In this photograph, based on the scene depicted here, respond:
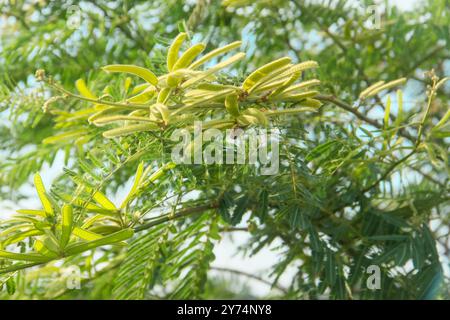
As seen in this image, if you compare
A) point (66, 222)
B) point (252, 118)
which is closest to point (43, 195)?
point (66, 222)

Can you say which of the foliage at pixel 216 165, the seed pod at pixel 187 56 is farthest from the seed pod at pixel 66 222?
the seed pod at pixel 187 56

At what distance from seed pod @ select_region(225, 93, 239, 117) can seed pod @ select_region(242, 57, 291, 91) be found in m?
0.01

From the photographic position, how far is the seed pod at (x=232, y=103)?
0.44 meters

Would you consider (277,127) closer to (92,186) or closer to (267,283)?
(92,186)

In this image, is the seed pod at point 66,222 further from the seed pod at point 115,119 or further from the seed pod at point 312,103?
the seed pod at point 312,103

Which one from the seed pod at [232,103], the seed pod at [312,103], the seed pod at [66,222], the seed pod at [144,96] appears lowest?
the seed pod at [66,222]

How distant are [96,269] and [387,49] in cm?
48

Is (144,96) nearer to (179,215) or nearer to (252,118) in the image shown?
(252,118)

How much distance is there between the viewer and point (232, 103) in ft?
1.46

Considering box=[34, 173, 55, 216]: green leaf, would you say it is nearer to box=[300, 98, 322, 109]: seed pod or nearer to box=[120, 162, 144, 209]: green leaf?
box=[120, 162, 144, 209]: green leaf

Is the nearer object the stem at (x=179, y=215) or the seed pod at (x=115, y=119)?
the seed pod at (x=115, y=119)

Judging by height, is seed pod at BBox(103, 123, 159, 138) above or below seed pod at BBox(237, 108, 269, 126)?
below

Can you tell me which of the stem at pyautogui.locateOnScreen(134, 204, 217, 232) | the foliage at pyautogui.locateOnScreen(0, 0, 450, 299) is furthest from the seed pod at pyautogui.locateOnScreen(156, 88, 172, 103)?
the stem at pyautogui.locateOnScreen(134, 204, 217, 232)

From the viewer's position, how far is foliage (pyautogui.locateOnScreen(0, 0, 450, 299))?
46 centimetres
